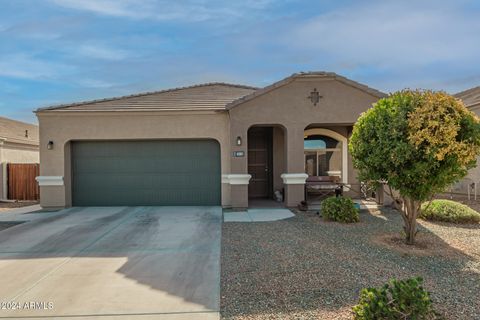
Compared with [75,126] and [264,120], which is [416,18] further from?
[75,126]

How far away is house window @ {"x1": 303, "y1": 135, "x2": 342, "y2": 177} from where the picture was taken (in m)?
13.5

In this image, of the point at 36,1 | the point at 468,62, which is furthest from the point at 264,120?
the point at 468,62

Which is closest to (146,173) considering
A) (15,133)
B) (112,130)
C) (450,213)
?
(112,130)

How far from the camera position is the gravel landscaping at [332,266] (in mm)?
3879

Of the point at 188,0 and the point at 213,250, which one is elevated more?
the point at 188,0

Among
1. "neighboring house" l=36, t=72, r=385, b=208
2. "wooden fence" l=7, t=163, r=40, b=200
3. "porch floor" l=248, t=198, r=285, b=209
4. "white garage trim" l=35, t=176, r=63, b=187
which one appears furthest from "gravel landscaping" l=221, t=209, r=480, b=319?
"wooden fence" l=7, t=163, r=40, b=200

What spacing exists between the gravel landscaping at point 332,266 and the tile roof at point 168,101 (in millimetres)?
5849

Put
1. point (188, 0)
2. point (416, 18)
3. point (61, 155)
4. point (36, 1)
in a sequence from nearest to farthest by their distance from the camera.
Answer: point (36, 1)
point (188, 0)
point (416, 18)
point (61, 155)

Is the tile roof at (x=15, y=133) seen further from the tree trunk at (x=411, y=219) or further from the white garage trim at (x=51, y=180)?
the tree trunk at (x=411, y=219)

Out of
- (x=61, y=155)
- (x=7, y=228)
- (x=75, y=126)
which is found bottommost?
(x=7, y=228)

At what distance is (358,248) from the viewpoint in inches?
249

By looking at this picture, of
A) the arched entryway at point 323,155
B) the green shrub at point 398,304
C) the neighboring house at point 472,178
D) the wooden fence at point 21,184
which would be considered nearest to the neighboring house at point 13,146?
the wooden fence at point 21,184

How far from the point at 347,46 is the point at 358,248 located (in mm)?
10797

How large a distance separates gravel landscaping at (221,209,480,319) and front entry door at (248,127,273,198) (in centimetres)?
553
